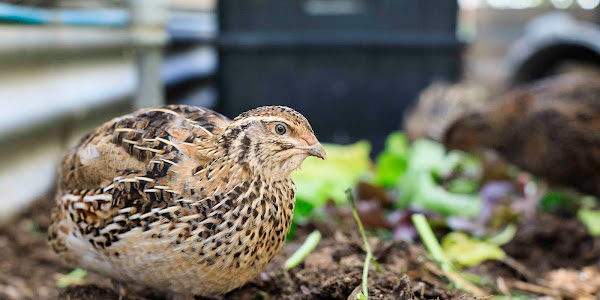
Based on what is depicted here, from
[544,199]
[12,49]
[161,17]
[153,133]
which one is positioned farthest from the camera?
[161,17]

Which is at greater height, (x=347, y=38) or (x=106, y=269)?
(x=347, y=38)

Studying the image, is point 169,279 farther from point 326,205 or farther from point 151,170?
point 326,205

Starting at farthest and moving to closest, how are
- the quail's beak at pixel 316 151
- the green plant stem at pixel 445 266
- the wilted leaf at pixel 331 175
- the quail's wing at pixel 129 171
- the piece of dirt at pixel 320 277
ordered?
1. the wilted leaf at pixel 331 175
2. the green plant stem at pixel 445 266
3. the piece of dirt at pixel 320 277
4. the quail's wing at pixel 129 171
5. the quail's beak at pixel 316 151

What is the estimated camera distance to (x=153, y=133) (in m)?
2.05

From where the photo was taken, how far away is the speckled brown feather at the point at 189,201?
184 centimetres

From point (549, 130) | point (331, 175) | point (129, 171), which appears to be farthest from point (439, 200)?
point (129, 171)

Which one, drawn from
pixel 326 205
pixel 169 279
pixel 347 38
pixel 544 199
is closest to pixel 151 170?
pixel 169 279

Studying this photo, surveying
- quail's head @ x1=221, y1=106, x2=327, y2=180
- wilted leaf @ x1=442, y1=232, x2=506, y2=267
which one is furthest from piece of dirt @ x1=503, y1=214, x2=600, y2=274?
quail's head @ x1=221, y1=106, x2=327, y2=180

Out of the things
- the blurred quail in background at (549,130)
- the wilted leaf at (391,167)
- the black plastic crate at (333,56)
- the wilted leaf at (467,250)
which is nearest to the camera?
the wilted leaf at (467,250)

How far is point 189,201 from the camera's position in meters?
1.87

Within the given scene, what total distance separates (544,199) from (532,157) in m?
0.44

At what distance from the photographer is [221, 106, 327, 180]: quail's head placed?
5.88 ft

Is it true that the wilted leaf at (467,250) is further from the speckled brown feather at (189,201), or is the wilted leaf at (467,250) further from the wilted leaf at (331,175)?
the speckled brown feather at (189,201)

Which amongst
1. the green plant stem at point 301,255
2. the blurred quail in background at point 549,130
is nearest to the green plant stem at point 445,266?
the green plant stem at point 301,255
